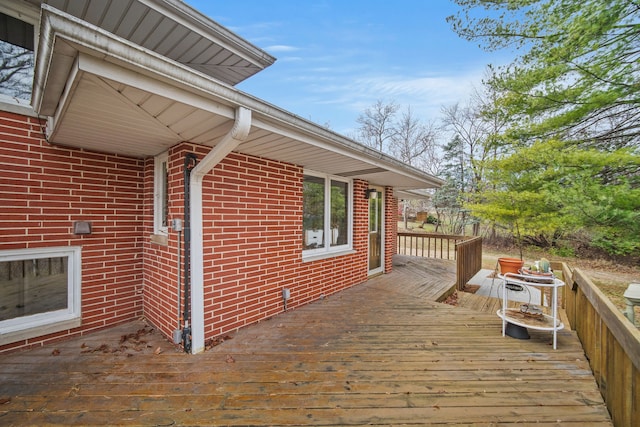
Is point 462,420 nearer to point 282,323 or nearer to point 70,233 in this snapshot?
point 282,323

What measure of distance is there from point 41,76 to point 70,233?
1951 mm

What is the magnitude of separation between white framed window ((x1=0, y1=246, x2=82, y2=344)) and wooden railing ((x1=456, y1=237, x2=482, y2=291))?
614 centimetres

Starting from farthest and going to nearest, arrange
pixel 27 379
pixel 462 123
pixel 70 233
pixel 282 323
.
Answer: pixel 462 123, pixel 282 323, pixel 70 233, pixel 27 379

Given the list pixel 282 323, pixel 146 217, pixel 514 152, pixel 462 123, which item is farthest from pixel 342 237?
pixel 462 123

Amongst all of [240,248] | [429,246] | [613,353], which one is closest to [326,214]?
[240,248]

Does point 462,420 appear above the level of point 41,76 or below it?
below

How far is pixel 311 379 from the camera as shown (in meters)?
2.27

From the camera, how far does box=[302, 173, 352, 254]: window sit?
14.2 feet

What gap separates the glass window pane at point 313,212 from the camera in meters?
4.27

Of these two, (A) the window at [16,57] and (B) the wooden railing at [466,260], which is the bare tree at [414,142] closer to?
(B) the wooden railing at [466,260]

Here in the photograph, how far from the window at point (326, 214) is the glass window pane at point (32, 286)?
296cm

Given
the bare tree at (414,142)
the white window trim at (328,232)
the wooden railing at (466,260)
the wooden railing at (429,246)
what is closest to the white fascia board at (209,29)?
the white window trim at (328,232)

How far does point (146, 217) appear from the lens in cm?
347

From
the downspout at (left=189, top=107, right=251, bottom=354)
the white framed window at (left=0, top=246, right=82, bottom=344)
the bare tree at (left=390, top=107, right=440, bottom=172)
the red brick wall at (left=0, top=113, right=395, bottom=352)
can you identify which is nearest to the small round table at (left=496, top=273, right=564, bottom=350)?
the red brick wall at (left=0, top=113, right=395, bottom=352)
